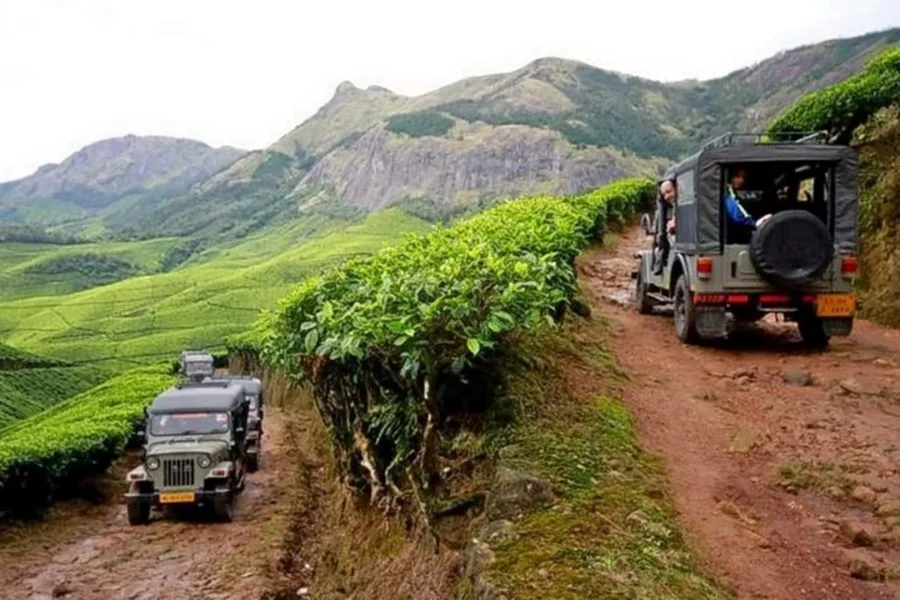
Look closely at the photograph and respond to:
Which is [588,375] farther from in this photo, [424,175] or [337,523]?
[424,175]

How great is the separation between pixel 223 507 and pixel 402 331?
11809 mm

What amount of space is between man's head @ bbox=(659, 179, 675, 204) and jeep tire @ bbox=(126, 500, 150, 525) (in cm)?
1077

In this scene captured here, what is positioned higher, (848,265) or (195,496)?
(848,265)

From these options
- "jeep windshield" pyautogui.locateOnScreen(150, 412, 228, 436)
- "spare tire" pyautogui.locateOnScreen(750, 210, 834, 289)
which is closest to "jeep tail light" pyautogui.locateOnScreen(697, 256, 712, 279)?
"spare tire" pyautogui.locateOnScreen(750, 210, 834, 289)

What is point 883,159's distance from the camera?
47.0 ft

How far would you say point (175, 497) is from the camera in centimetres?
1573

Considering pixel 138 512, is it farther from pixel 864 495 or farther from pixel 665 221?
pixel 864 495

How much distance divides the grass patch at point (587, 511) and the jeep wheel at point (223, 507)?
974 cm

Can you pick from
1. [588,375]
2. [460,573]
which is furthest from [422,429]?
[588,375]

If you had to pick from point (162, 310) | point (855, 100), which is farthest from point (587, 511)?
point (162, 310)

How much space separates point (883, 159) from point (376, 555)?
11.2m

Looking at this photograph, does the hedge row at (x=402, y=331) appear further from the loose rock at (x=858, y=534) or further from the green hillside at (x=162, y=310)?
the green hillside at (x=162, y=310)

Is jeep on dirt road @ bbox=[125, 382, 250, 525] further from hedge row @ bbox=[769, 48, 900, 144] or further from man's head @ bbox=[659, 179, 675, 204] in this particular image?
hedge row @ bbox=[769, 48, 900, 144]

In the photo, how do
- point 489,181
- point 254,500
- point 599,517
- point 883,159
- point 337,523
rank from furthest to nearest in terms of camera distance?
point 489,181 → point 254,500 → point 883,159 → point 337,523 → point 599,517
